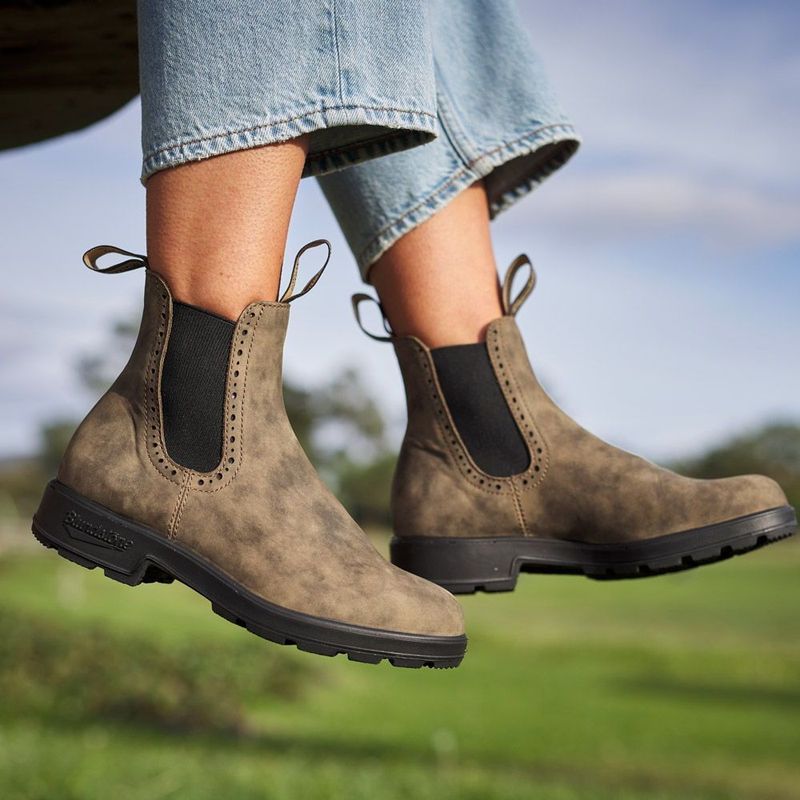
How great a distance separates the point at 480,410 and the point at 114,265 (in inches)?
27.2

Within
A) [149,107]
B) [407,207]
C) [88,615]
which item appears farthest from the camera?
[88,615]

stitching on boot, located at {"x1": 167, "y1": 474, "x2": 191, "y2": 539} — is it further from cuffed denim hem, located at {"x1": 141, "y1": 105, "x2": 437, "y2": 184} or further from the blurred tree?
the blurred tree

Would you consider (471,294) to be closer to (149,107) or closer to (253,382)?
(253,382)

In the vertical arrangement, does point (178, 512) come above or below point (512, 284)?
below

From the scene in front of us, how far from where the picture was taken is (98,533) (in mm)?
1477

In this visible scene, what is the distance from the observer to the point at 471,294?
69.8 inches

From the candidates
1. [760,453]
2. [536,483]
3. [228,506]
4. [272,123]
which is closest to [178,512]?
[228,506]

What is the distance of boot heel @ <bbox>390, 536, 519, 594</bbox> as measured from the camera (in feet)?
5.92

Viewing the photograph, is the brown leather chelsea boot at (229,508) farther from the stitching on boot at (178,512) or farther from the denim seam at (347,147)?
the denim seam at (347,147)

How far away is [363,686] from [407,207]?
76.9 feet

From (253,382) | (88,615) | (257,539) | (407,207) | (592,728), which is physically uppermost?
(407,207)

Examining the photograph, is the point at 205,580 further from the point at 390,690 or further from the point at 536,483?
the point at 390,690

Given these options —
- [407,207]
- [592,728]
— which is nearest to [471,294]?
[407,207]

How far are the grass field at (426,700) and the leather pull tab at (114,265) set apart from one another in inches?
229
